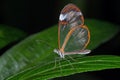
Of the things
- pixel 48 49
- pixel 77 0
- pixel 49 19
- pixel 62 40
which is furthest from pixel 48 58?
pixel 49 19

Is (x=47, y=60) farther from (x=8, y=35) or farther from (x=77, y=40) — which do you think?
(x=8, y=35)

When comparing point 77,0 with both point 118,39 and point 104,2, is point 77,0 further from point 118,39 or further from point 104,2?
point 118,39

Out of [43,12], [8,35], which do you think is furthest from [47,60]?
[43,12]

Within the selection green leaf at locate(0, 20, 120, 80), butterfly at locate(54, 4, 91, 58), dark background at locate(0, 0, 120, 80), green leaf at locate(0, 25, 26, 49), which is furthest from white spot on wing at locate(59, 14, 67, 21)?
dark background at locate(0, 0, 120, 80)

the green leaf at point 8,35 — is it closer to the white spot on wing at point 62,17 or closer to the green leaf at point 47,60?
the green leaf at point 47,60

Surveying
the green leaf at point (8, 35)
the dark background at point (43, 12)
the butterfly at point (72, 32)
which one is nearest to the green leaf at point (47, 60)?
the butterfly at point (72, 32)
